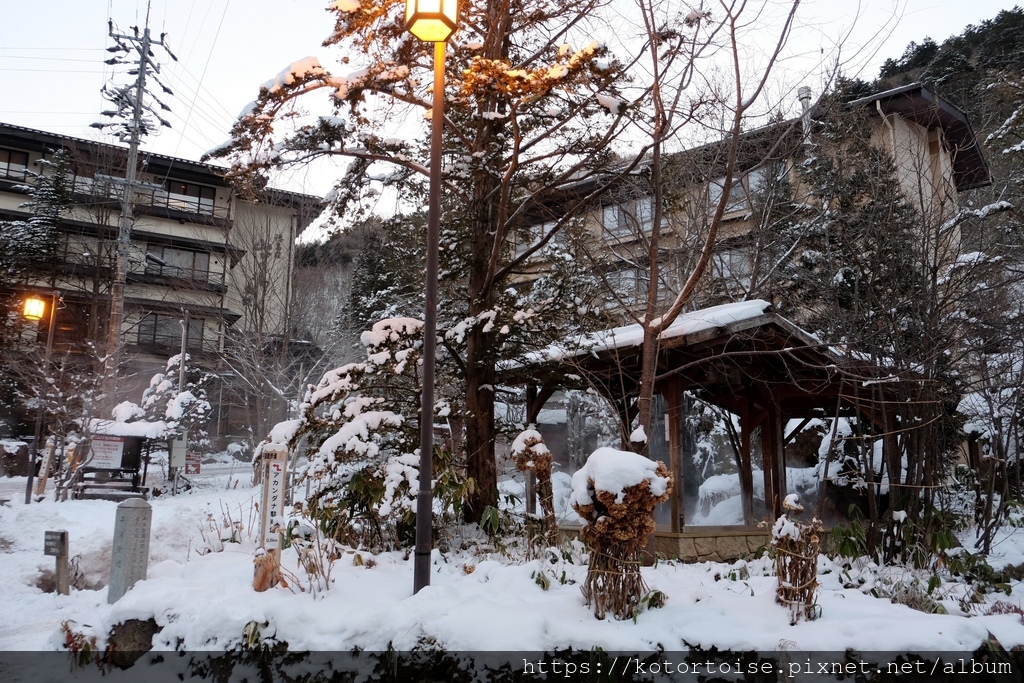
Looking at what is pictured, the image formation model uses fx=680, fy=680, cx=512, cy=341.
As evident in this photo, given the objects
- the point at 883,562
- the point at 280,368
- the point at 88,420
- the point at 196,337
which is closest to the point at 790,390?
the point at 883,562

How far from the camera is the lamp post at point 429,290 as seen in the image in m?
6.12

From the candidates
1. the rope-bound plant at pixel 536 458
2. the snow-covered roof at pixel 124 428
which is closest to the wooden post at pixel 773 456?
the rope-bound plant at pixel 536 458

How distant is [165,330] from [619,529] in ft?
108

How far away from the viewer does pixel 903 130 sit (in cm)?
1706

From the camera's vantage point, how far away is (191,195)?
34.7 metres

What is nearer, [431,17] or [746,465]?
[431,17]

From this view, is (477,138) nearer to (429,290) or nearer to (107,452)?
(429,290)

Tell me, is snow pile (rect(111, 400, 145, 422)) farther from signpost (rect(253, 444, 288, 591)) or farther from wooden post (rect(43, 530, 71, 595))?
signpost (rect(253, 444, 288, 591))

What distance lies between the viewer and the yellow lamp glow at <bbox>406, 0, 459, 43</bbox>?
6406mm

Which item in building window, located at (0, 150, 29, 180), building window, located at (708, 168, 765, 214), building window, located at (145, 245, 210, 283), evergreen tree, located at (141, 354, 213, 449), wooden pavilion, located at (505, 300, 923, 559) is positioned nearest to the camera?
wooden pavilion, located at (505, 300, 923, 559)

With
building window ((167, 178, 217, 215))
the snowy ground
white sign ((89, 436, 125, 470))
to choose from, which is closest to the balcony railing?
building window ((167, 178, 217, 215))

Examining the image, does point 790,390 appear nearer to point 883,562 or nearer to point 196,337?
point 883,562

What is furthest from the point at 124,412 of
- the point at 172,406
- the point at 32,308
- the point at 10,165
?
the point at 10,165

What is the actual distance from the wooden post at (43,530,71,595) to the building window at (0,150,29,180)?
99.4 feet
